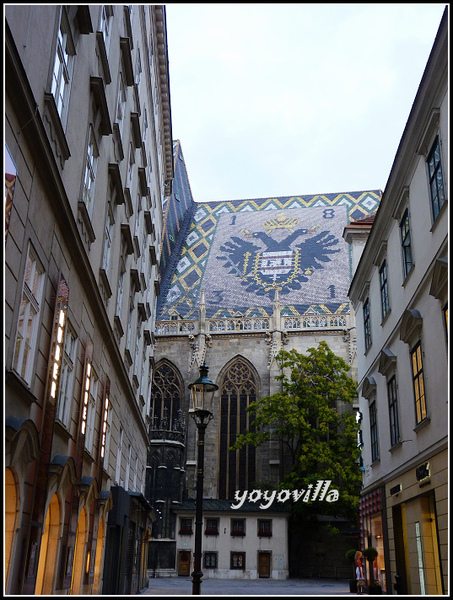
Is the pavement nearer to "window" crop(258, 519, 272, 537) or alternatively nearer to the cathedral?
"window" crop(258, 519, 272, 537)

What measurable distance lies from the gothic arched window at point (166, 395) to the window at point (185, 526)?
6.90m

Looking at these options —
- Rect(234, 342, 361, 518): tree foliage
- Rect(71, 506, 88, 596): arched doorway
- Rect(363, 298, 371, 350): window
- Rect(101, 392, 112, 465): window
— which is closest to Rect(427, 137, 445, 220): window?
Rect(363, 298, 371, 350): window

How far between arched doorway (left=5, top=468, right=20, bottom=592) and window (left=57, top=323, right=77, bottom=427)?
7.76 feet

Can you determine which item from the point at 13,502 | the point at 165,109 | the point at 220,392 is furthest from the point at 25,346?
the point at 220,392

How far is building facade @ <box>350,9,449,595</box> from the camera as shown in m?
10.6

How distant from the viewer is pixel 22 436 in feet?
23.6

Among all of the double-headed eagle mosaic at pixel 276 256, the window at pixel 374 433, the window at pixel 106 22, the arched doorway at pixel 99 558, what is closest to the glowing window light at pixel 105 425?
the arched doorway at pixel 99 558

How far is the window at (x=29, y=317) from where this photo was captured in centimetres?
761

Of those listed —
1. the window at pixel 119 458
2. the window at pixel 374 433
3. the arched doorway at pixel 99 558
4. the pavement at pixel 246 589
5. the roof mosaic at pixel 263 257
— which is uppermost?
the roof mosaic at pixel 263 257

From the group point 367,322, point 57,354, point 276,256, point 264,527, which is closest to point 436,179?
point 57,354

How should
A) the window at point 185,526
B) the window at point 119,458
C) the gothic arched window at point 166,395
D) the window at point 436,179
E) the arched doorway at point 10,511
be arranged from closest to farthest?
the arched doorway at point 10,511 < the window at point 436,179 < the window at point 119,458 < the window at point 185,526 < the gothic arched window at point 166,395

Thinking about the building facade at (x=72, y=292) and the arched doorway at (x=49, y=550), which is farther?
the arched doorway at (x=49, y=550)

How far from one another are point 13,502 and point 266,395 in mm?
30513

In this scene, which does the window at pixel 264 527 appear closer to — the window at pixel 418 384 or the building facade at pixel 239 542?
the building facade at pixel 239 542
